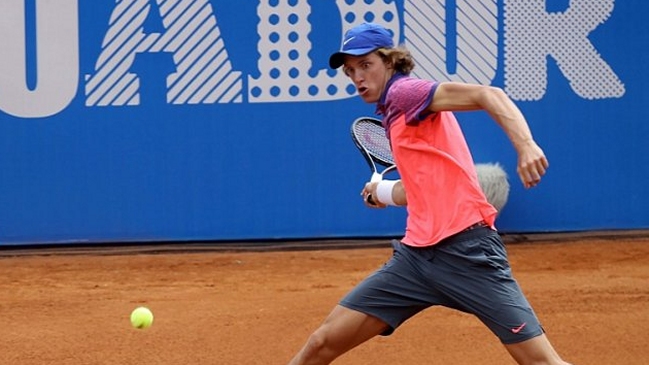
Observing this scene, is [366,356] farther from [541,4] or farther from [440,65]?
[541,4]

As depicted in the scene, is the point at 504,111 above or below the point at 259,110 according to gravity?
above

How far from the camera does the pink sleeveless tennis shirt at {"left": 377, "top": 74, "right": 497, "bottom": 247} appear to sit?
4277mm

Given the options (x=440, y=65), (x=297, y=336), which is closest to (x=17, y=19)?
(x=440, y=65)

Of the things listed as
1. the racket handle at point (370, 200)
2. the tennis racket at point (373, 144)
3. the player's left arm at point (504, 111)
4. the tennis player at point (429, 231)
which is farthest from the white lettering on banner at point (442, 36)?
the player's left arm at point (504, 111)

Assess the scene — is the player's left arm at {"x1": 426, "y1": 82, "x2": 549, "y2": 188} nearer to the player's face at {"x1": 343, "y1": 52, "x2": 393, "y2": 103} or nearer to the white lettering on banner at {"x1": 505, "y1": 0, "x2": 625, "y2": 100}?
the player's face at {"x1": 343, "y1": 52, "x2": 393, "y2": 103}

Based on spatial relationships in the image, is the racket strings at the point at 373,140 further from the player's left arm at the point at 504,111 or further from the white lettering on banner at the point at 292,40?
the white lettering on banner at the point at 292,40

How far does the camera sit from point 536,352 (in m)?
4.23

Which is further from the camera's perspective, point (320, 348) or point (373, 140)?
point (373, 140)

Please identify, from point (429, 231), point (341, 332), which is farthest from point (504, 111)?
point (341, 332)

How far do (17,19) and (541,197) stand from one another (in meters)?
4.95

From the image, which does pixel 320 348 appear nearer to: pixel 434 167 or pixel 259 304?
pixel 434 167

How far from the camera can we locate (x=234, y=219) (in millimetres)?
10055

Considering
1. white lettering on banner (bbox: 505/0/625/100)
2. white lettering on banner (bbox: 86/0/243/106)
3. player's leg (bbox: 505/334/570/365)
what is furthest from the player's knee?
white lettering on banner (bbox: 505/0/625/100)

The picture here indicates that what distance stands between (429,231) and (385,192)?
0.36 metres
